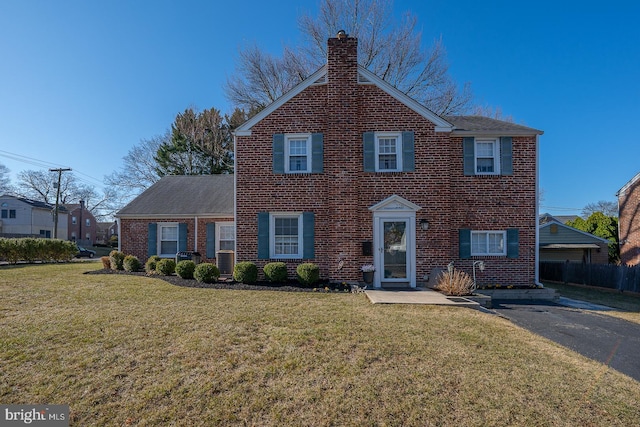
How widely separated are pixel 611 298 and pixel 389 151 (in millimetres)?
8974

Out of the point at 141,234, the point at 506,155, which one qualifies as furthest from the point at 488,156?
the point at 141,234

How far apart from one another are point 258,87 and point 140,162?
15.2 metres

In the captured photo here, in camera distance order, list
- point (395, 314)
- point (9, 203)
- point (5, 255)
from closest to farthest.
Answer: point (395, 314) < point (5, 255) < point (9, 203)

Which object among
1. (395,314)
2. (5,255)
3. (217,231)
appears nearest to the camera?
(395,314)

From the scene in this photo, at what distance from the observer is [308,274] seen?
9977mm

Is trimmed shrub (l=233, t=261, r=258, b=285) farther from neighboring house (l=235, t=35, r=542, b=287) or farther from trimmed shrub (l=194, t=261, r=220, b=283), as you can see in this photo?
trimmed shrub (l=194, t=261, r=220, b=283)

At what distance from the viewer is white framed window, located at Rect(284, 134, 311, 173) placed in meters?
10.9

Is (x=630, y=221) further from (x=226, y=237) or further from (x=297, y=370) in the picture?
(x=297, y=370)

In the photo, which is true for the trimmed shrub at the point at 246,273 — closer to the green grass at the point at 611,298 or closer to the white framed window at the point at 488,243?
the white framed window at the point at 488,243

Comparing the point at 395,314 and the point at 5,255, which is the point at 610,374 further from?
the point at 5,255

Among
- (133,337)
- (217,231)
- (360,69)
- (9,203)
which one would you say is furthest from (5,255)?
(9,203)

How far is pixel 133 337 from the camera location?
518 cm

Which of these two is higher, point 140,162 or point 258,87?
point 258,87

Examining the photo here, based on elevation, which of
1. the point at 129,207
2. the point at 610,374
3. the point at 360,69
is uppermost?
the point at 360,69
